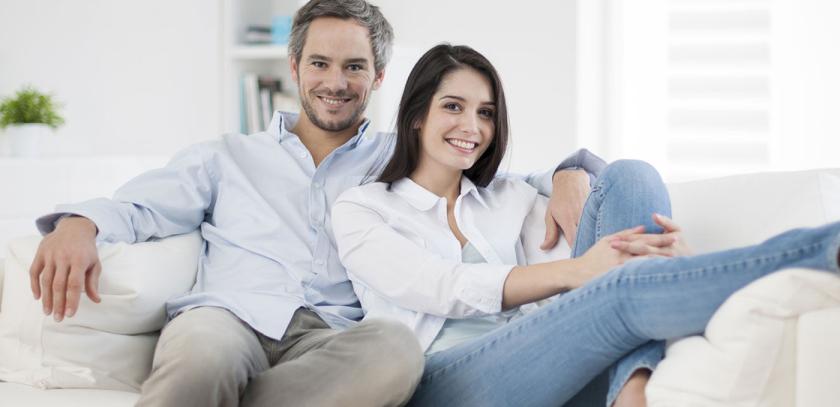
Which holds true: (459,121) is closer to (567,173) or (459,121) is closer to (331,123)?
(567,173)

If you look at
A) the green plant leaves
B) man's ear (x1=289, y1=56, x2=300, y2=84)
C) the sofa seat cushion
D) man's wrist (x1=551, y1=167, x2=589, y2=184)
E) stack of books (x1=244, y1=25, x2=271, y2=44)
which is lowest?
the sofa seat cushion

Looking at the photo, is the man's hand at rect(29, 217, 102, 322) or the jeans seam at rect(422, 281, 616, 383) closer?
the jeans seam at rect(422, 281, 616, 383)

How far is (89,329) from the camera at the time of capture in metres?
1.89

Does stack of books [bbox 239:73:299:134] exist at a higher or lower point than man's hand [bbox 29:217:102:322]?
higher

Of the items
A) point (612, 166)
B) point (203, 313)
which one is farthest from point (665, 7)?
point (203, 313)

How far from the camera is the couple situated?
161 centimetres

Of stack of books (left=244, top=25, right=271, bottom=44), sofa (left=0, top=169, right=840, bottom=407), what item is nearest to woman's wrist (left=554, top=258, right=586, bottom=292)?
sofa (left=0, top=169, right=840, bottom=407)

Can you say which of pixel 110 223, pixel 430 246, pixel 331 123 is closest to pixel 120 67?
pixel 331 123

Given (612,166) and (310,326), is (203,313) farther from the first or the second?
(612,166)

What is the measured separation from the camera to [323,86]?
7.89ft

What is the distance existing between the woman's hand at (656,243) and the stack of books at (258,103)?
2587 millimetres

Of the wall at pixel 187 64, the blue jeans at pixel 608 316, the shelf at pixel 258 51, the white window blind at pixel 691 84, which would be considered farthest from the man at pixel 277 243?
the white window blind at pixel 691 84

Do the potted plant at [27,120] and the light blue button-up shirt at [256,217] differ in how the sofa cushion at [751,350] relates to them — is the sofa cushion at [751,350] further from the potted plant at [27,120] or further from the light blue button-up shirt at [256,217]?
the potted plant at [27,120]

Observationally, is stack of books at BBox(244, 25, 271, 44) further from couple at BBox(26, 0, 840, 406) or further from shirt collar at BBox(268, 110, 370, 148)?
shirt collar at BBox(268, 110, 370, 148)
